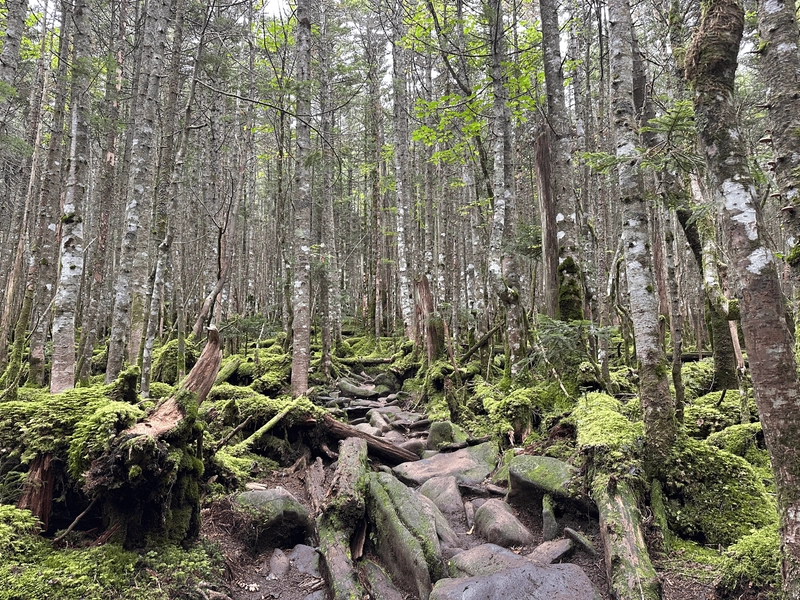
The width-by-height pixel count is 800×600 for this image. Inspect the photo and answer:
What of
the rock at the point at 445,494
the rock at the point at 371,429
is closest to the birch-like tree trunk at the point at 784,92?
the rock at the point at 445,494

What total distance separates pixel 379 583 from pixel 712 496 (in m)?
3.07

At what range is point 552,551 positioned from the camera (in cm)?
405

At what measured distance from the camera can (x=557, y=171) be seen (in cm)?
823

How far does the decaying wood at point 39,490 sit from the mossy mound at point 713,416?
20.5ft

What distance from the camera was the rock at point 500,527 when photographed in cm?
450

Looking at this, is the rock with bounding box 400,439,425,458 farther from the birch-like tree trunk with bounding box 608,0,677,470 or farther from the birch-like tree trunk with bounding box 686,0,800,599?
the birch-like tree trunk with bounding box 686,0,800,599

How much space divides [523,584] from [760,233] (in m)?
3.00

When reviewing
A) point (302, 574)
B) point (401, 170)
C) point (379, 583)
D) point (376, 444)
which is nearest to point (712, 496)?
point (379, 583)

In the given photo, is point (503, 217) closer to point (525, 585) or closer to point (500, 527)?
point (500, 527)

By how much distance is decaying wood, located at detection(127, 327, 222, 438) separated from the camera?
363cm

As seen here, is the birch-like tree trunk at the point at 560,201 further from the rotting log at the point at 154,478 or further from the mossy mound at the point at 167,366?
the mossy mound at the point at 167,366

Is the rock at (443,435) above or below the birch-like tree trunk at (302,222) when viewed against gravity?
below

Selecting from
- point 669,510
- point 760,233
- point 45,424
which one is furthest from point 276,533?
point 760,233

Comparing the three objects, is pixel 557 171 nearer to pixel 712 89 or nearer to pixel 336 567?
pixel 712 89
